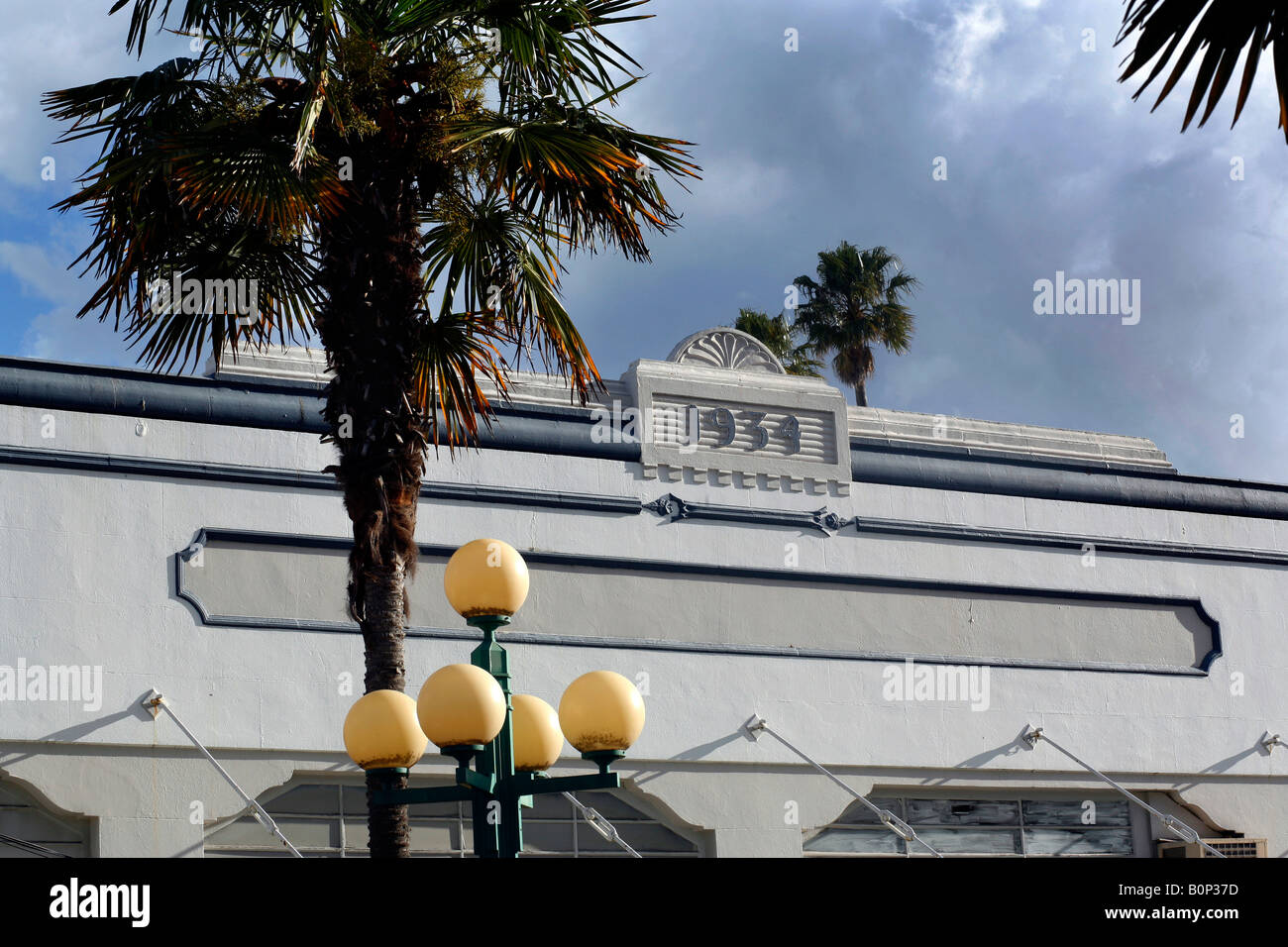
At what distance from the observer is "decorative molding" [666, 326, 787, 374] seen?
63.5 feet

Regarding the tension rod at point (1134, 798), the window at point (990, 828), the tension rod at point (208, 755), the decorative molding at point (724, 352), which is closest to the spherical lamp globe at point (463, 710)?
the tension rod at point (208, 755)

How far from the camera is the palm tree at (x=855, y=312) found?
37.6 metres

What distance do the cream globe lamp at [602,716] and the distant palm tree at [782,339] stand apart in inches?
1099

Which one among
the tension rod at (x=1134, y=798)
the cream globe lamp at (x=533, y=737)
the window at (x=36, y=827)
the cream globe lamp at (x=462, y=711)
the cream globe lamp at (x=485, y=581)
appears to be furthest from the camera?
the tension rod at (x=1134, y=798)

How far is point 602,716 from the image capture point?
9141 millimetres

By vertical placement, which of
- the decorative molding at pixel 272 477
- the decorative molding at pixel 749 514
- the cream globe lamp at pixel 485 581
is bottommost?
the cream globe lamp at pixel 485 581

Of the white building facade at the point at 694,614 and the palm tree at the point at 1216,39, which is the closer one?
the palm tree at the point at 1216,39

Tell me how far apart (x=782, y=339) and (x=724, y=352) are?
60.7 feet

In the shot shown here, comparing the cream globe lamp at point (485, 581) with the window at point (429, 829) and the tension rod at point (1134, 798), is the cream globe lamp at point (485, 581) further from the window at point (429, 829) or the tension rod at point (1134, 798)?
the tension rod at point (1134, 798)

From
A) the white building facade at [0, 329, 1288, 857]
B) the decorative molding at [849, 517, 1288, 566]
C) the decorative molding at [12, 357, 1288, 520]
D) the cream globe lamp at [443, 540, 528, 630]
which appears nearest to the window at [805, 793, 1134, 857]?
the white building facade at [0, 329, 1288, 857]
